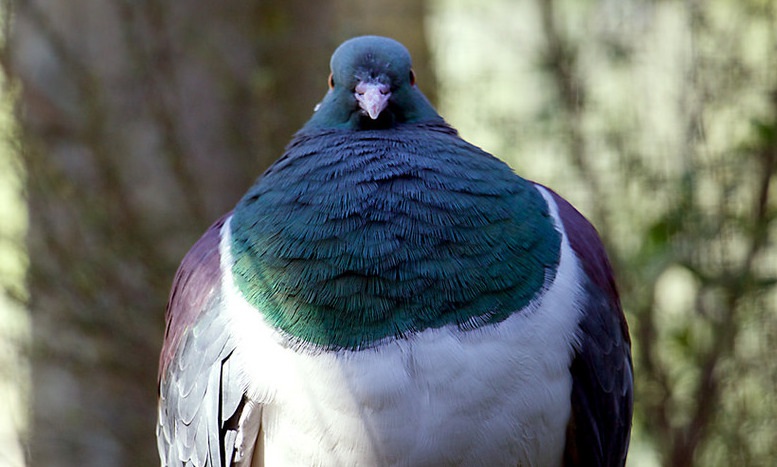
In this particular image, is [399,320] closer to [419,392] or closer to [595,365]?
[419,392]

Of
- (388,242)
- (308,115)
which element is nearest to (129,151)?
(308,115)

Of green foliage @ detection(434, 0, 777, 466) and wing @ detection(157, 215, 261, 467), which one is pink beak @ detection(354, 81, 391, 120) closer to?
wing @ detection(157, 215, 261, 467)

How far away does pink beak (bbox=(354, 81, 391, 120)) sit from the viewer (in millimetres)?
2377

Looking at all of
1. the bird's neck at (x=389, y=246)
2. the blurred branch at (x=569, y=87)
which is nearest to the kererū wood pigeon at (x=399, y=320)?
the bird's neck at (x=389, y=246)

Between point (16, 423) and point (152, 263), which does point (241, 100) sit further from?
point (16, 423)

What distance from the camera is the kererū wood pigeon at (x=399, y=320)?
208 centimetres

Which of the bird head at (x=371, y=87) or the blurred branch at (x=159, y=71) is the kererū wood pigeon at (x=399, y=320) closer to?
the bird head at (x=371, y=87)

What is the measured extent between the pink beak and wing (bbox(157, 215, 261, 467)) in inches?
18.1

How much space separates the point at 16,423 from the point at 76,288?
2.08ft

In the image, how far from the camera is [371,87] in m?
2.45

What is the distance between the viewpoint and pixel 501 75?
4340 mm

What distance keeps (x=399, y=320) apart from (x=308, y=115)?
265cm

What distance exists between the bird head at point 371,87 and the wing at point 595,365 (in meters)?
0.46

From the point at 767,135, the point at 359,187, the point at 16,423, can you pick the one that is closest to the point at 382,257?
the point at 359,187
